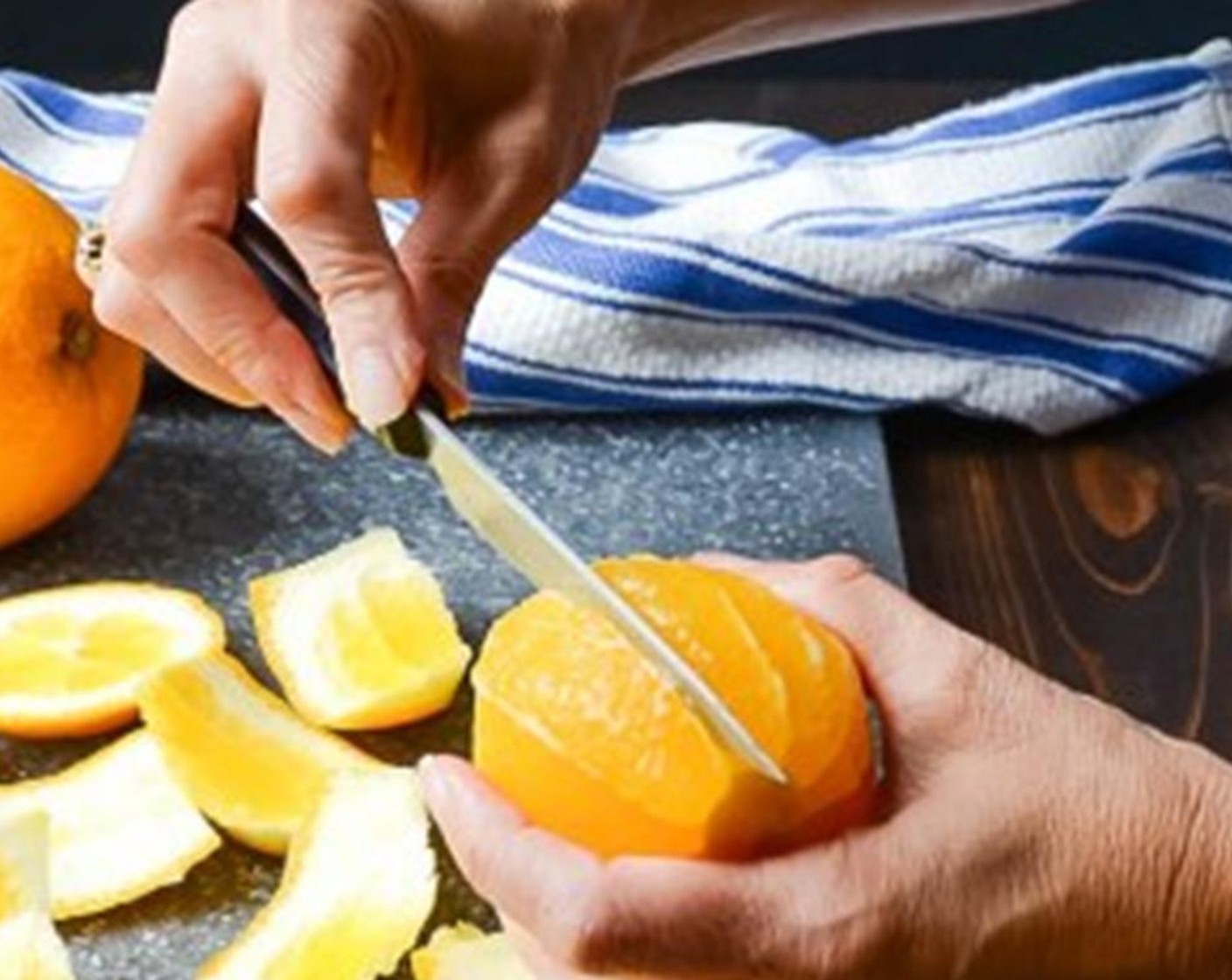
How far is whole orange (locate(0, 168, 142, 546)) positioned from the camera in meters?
0.99

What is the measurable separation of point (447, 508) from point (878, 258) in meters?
0.20

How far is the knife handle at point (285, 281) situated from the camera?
0.89 meters

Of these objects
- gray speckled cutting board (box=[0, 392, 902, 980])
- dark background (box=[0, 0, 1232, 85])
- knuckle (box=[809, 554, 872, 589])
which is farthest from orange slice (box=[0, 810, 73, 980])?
dark background (box=[0, 0, 1232, 85])

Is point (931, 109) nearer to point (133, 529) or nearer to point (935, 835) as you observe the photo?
point (133, 529)

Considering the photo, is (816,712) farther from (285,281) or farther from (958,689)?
(285,281)

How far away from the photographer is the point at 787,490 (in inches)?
42.1

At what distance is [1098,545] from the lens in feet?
3.55

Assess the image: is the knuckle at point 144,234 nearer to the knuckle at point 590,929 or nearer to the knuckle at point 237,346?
the knuckle at point 237,346

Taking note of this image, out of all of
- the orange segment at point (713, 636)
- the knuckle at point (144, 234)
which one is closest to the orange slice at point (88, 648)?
the knuckle at point (144, 234)

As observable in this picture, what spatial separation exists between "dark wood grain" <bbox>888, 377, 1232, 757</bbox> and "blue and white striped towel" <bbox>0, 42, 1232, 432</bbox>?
2 cm

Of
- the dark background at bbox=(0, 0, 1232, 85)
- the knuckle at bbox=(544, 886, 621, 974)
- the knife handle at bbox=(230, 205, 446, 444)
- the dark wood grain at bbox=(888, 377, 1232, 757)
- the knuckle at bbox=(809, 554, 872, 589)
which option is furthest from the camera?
the dark background at bbox=(0, 0, 1232, 85)

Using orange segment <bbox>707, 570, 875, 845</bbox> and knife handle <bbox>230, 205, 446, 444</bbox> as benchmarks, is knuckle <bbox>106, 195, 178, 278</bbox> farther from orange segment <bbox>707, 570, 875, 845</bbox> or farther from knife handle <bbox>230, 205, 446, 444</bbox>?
orange segment <bbox>707, 570, 875, 845</bbox>

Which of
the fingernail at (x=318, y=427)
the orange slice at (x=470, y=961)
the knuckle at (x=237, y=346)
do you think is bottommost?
the orange slice at (x=470, y=961)

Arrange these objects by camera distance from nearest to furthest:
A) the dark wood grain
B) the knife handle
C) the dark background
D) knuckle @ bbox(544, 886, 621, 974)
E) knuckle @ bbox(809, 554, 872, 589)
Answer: knuckle @ bbox(544, 886, 621, 974) → knuckle @ bbox(809, 554, 872, 589) → the knife handle → the dark wood grain → the dark background
